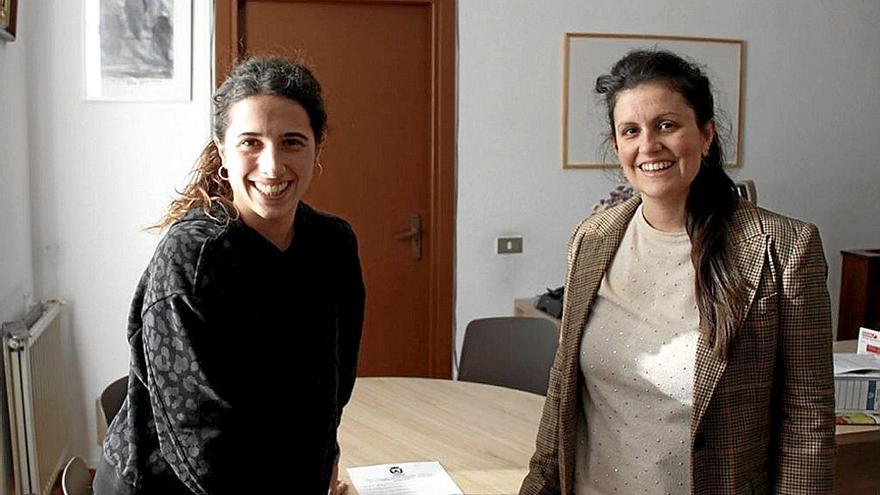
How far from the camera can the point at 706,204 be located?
5.45 feet

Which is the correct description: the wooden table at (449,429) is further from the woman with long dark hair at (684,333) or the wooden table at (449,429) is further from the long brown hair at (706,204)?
the long brown hair at (706,204)

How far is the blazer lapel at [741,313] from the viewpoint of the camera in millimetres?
→ 1549

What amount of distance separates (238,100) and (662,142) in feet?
2.43

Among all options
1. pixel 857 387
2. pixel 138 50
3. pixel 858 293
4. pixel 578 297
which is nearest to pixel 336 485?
pixel 578 297

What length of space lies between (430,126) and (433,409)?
5.85 ft

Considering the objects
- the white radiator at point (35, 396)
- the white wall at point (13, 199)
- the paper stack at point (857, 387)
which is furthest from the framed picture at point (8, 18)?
the paper stack at point (857, 387)

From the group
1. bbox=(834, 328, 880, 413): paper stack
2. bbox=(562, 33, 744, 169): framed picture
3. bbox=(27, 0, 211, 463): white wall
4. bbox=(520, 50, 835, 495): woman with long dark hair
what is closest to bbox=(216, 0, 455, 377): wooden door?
bbox=(27, 0, 211, 463): white wall

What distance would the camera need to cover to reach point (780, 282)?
154 centimetres

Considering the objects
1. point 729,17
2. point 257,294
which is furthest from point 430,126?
point 257,294

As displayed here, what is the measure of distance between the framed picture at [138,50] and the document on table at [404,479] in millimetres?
2210

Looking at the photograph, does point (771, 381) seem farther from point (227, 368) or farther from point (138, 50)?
point (138, 50)

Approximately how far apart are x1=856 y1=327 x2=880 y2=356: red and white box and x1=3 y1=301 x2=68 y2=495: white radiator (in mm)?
2662

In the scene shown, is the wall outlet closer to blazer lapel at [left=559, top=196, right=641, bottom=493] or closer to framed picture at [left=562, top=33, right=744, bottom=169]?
framed picture at [left=562, top=33, right=744, bottom=169]

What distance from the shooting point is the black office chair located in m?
3.15
